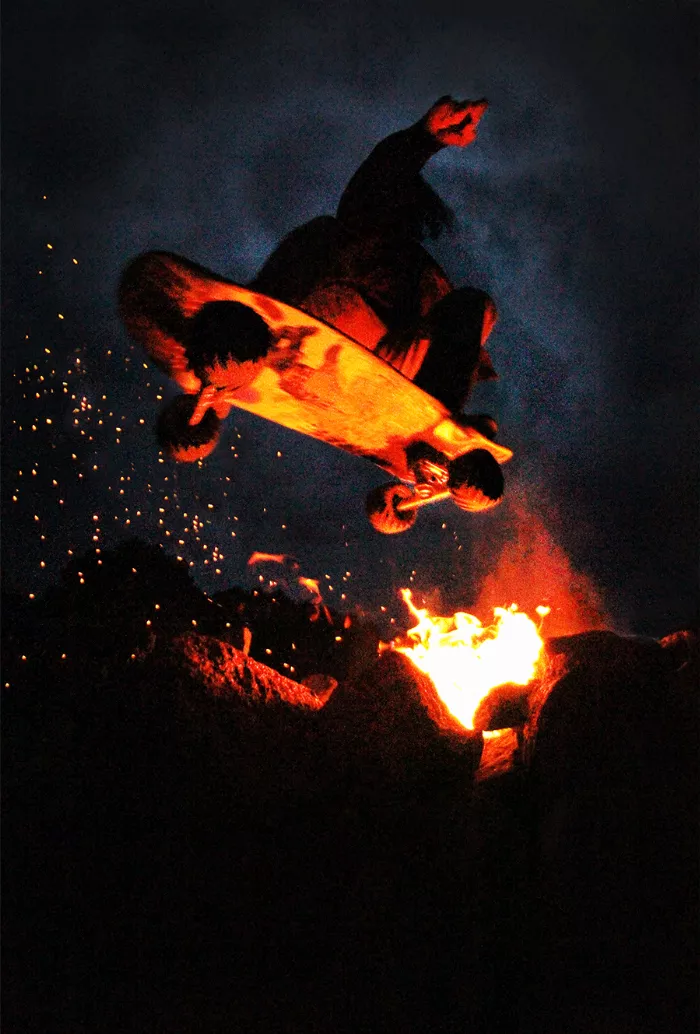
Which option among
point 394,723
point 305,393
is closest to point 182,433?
point 305,393

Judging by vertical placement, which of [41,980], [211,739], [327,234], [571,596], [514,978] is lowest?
[41,980]

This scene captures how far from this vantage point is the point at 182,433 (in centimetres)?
561

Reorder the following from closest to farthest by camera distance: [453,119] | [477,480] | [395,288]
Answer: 1. [453,119]
2. [477,480]
3. [395,288]

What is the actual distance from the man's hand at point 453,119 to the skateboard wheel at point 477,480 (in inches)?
89.9

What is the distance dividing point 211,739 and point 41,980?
1.31 m

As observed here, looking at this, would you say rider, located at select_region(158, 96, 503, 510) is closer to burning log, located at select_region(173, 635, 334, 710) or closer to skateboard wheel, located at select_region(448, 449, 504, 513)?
skateboard wheel, located at select_region(448, 449, 504, 513)

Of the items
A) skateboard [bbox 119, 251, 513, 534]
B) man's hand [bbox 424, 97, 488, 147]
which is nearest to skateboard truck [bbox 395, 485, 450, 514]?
skateboard [bbox 119, 251, 513, 534]

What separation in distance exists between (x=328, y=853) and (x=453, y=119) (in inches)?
192

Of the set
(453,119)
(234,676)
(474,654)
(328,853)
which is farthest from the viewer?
(474,654)

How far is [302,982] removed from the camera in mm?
3691

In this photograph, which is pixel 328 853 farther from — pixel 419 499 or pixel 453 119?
pixel 453 119

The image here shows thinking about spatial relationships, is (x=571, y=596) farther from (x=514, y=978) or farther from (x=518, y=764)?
(x=514, y=978)

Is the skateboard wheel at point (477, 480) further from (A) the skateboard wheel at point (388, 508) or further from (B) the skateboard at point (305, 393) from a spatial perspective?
(A) the skateboard wheel at point (388, 508)

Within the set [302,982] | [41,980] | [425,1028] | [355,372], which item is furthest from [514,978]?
[355,372]
